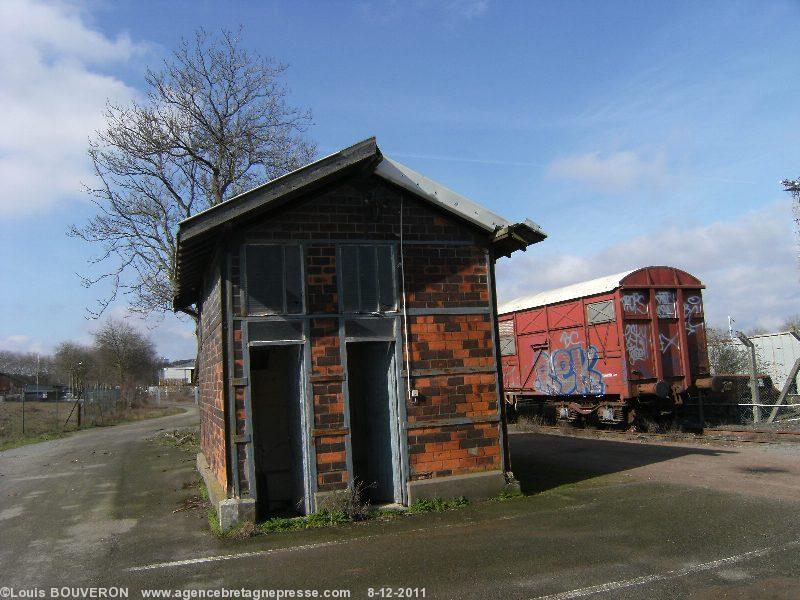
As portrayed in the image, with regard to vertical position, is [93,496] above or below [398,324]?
below

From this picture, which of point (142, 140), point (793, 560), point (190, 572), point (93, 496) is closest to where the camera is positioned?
point (793, 560)

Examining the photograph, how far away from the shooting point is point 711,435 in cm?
1376

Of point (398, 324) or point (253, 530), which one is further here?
point (398, 324)

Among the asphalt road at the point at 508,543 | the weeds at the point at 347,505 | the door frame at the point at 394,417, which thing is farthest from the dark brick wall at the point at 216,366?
the door frame at the point at 394,417

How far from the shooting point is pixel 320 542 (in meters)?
6.68

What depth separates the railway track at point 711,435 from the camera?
12.6 m

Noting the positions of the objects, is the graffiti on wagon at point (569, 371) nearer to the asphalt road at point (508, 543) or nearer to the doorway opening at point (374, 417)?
the asphalt road at point (508, 543)

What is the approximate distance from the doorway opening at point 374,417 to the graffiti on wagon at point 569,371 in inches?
297

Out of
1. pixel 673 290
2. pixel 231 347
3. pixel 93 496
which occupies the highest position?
pixel 673 290

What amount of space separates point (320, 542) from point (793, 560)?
4.55 m

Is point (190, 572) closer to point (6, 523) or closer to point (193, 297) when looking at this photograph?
point (6, 523)

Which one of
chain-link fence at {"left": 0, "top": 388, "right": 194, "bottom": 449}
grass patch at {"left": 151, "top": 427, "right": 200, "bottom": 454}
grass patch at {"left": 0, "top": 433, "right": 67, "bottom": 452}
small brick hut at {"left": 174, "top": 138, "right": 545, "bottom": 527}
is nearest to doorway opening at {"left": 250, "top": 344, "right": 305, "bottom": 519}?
Answer: small brick hut at {"left": 174, "top": 138, "right": 545, "bottom": 527}

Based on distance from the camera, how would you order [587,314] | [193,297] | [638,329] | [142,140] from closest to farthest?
[193,297]
[638,329]
[587,314]
[142,140]

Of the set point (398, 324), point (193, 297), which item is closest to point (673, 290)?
point (398, 324)
